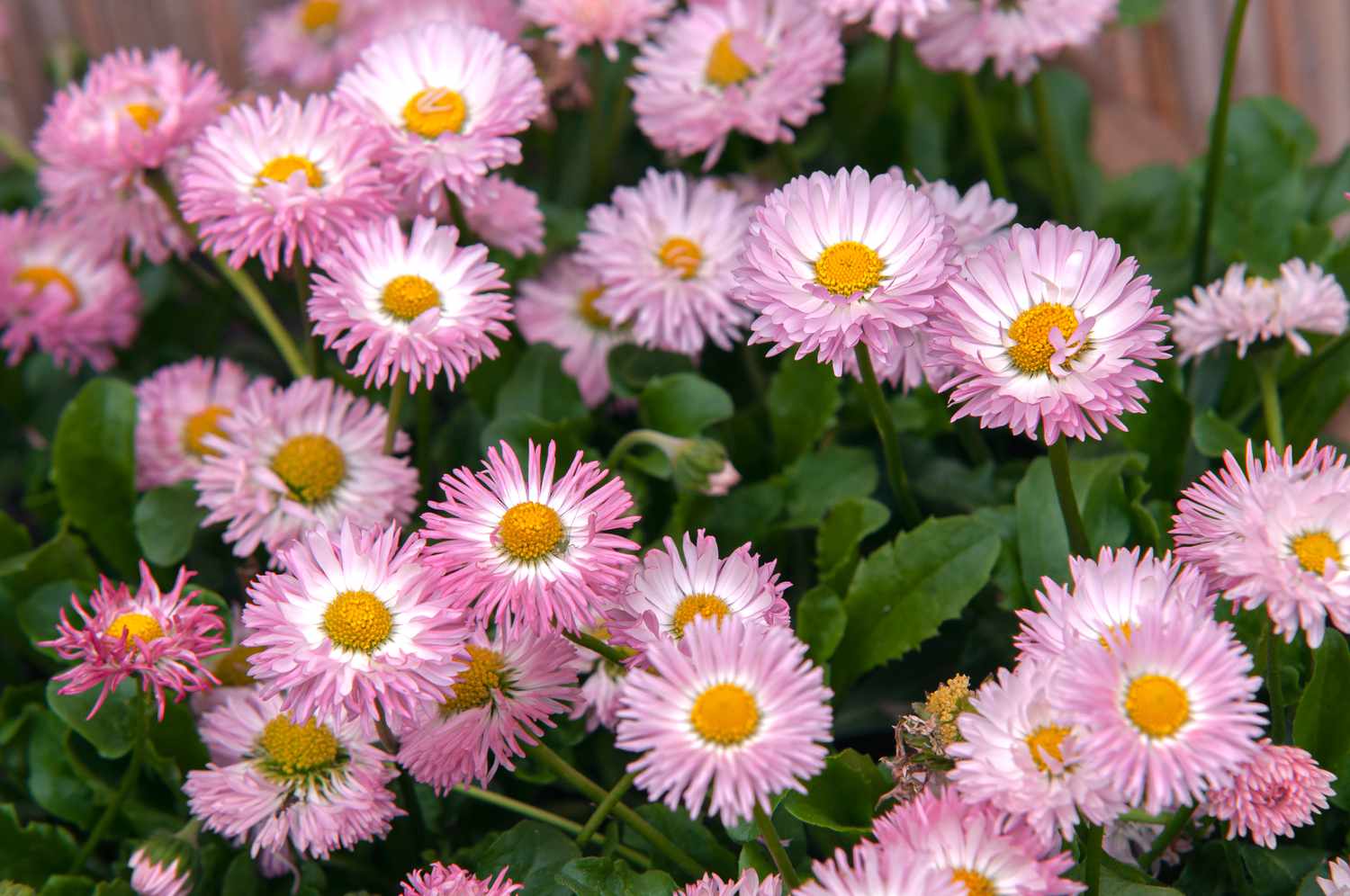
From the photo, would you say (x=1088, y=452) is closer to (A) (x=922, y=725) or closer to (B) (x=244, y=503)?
(A) (x=922, y=725)

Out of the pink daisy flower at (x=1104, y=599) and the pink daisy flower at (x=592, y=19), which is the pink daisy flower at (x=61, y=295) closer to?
the pink daisy flower at (x=592, y=19)

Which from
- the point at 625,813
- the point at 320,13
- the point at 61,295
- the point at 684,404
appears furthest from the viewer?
the point at 320,13

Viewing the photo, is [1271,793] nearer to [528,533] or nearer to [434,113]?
[528,533]

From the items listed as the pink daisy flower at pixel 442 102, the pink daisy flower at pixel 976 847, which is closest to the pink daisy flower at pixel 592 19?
the pink daisy flower at pixel 442 102

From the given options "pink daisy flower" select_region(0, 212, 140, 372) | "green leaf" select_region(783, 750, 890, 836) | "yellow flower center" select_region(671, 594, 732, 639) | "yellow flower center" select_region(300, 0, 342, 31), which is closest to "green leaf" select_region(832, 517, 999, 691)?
"green leaf" select_region(783, 750, 890, 836)

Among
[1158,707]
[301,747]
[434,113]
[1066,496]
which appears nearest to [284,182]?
[434,113]

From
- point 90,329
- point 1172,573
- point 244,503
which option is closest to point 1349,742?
point 1172,573
